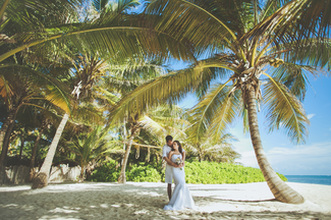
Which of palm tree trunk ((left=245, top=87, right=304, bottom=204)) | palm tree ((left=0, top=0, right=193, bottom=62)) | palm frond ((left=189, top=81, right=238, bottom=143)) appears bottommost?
palm tree trunk ((left=245, top=87, right=304, bottom=204))

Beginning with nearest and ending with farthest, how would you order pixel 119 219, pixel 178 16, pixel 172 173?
1. pixel 119 219
2. pixel 178 16
3. pixel 172 173

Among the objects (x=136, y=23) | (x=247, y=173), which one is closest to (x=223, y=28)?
(x=136, y=23)

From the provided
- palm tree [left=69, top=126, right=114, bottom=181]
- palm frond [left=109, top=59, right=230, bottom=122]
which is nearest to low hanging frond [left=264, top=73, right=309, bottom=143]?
palm frond [left=109, top=59, right=230, bottom=122]

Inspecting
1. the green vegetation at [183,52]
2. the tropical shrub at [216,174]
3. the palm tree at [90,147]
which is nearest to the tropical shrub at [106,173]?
the palm tree at [90,147]

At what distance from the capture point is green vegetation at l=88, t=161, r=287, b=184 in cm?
1249

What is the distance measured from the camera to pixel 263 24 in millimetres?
3861

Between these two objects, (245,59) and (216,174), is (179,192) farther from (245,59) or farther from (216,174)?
(216,174)

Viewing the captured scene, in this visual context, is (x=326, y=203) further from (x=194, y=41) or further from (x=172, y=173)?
(x=194, y=41)

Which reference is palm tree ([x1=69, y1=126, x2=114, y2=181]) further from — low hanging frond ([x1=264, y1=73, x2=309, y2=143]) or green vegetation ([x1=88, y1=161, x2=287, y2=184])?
low hanging frond ([x1=264, y1=73, x2=309, y2=143])

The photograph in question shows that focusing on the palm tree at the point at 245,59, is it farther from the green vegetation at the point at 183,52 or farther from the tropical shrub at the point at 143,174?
the tropical shrub at the point at 143,174

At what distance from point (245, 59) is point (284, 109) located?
2.79 metres

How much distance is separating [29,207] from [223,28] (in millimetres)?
5965

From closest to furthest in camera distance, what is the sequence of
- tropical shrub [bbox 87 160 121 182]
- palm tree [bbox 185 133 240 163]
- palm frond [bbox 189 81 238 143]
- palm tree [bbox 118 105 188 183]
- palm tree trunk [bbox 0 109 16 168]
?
1. palm frond [bbox 189 81 238 143]
2. palm tree trunk [bbox 0 109 16 168]
3. palm tree [bbox 118 105 188 183]
4. tropical shrub [bbox 87 160 121 182]
5. palm tree [bbox 185 133 240 163]

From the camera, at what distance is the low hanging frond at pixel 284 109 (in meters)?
6.43
